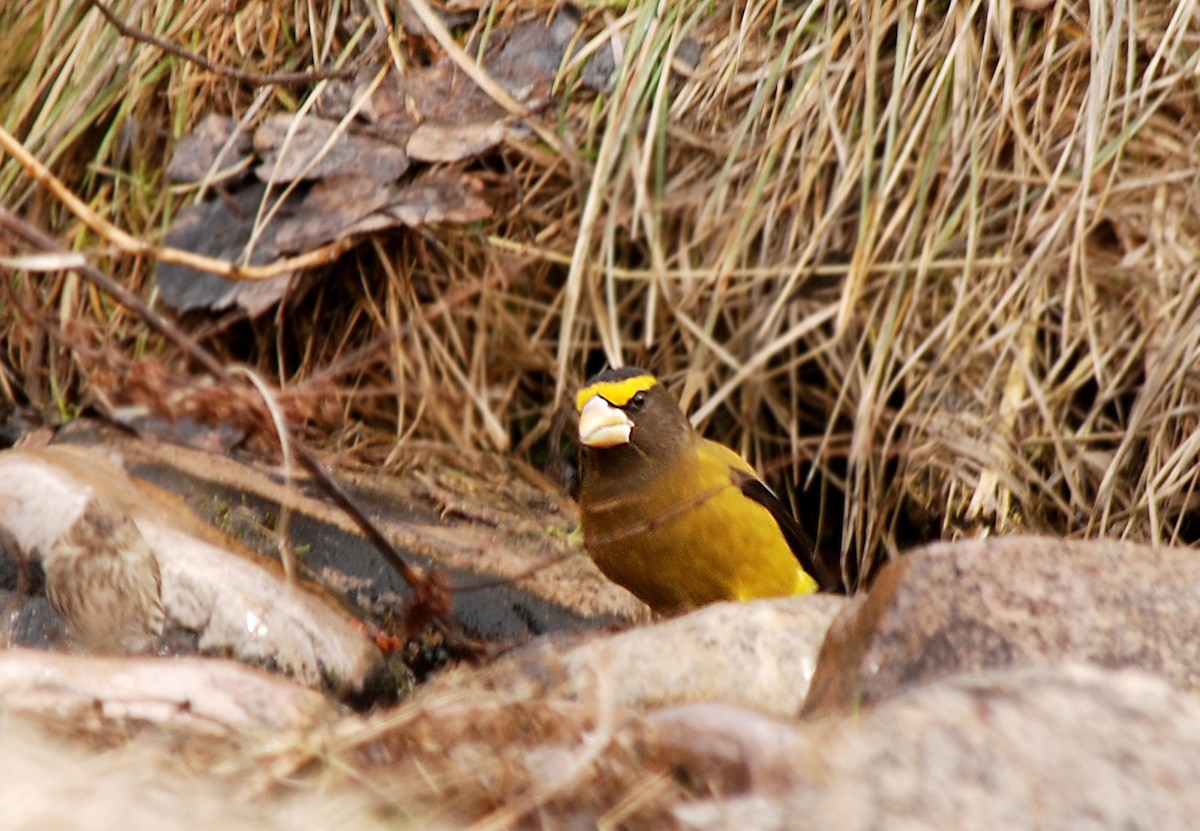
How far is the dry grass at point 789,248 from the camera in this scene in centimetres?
457

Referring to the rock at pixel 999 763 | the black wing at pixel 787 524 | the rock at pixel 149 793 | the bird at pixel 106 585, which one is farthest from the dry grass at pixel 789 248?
the rock at pixel 999 763

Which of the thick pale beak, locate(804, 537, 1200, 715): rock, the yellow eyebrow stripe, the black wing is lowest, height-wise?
the black wing

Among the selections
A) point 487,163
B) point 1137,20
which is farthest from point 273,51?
point 1137,20

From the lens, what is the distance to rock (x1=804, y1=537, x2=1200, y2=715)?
2.53m

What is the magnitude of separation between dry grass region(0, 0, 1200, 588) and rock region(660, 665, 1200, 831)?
7.79 feet

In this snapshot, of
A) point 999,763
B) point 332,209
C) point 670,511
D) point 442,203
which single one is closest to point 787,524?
point 670,511

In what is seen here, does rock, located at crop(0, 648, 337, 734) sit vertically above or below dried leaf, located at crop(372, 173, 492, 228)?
below

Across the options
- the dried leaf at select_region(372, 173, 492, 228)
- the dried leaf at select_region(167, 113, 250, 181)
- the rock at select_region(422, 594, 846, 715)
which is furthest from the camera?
the dried leaf at select_region(167, 113, 250, 181)

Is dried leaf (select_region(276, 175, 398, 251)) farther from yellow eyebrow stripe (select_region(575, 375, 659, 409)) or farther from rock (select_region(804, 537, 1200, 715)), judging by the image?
rock (select_region(804, 537, 1200, 715))

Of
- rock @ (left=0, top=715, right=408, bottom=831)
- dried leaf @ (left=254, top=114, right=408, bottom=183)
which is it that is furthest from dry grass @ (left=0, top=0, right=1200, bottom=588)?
rock @ (left=0, top=715, right=408, bottom=831)

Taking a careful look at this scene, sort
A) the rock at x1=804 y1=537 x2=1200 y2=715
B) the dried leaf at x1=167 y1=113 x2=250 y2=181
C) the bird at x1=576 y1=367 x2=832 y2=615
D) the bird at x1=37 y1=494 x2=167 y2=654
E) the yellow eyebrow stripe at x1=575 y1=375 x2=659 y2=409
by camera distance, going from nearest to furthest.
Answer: the rock at x1=804 y1=537 x2=1200 y2=715 → the bird at x1=37 y1=494 x2=167 y2=654 → the bird at x1=576 y1=367 x2=832 y2=615 → the yellow eyebrow stripe at x1=575 y1=375 x2=659 y2=409 → the dried leaf at x1=167 y1=113 x2=250 y2=181

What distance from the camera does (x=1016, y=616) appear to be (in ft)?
8.39

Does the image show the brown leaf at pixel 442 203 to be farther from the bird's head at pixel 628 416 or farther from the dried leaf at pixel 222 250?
the bird's head at pixel 628 416

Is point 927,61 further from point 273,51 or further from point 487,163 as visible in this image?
point 273,51
